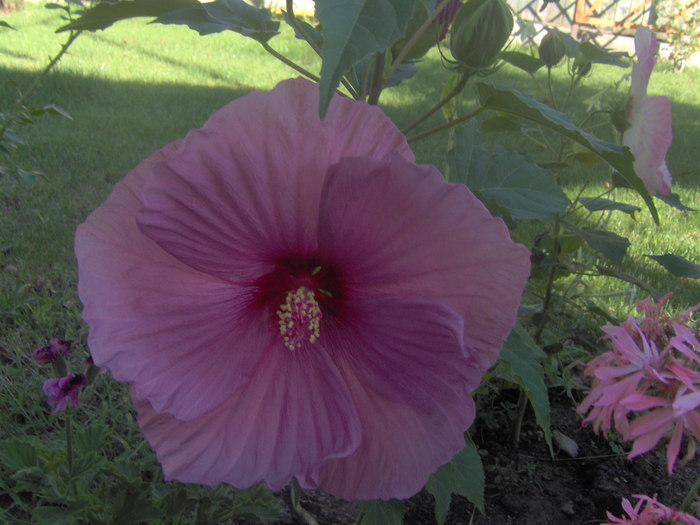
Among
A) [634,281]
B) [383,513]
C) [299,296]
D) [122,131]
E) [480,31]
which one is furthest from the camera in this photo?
[122,131]

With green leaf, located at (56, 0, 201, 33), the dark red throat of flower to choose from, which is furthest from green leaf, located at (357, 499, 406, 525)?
green leaf, located at (56, 0, 201, 33)

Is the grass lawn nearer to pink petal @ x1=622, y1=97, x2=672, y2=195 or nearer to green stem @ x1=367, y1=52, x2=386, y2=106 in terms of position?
pink petal @ x1=622, y1=97, x2=672, y2=195

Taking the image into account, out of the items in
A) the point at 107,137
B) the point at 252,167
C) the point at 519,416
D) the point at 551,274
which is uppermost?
the point at 252,167

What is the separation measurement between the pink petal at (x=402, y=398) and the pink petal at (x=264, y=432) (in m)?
0.03

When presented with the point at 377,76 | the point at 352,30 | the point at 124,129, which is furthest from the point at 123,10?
the point at 124,129

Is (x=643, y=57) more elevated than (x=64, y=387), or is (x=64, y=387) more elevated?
(x=643, y=57)

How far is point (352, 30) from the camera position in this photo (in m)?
0.49

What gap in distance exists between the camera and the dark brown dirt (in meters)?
1.36

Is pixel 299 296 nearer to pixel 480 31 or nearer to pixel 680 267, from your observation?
pixel 480 31

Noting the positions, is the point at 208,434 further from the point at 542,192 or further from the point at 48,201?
the point at 48,201

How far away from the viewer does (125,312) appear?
59cm

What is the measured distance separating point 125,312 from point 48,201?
8.54 feet

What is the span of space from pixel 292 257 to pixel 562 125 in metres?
0.31

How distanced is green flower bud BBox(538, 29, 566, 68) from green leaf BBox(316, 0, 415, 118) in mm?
866
